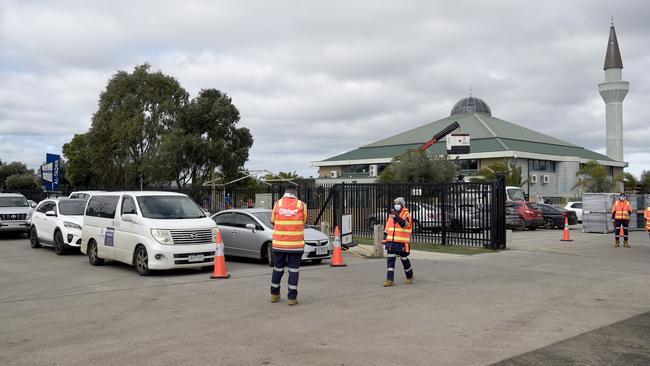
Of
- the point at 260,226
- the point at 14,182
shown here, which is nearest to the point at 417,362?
the point at 260,226

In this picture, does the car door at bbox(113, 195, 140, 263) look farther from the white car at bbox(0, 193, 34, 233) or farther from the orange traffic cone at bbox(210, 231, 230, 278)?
the white car at bbox(0, 193, 34, 233)

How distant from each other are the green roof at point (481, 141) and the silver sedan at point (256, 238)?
53898 mm

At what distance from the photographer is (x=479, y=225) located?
1898cm

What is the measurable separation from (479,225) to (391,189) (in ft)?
11.5

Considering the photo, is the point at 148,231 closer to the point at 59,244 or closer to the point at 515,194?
the point at 59,244

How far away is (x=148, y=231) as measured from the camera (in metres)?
12.4

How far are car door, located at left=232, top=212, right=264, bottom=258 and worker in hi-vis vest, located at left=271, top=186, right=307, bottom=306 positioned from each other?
5308 mm

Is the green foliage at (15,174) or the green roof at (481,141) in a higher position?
the green roof at (481,141)

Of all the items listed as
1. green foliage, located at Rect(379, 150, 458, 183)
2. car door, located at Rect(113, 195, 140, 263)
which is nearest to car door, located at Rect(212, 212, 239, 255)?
car door, located at Rect(113, 195, 140, 263)

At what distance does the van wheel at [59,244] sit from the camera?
53.9ft

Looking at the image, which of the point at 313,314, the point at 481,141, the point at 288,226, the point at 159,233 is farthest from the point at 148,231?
the point at 481,141

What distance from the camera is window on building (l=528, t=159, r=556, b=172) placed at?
224 ft

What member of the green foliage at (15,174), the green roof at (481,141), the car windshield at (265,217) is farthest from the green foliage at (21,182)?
the car windshield at (265,217)

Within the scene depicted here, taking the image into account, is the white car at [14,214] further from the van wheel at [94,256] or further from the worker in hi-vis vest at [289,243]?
the worker in hi-vis vest at [289,243]
